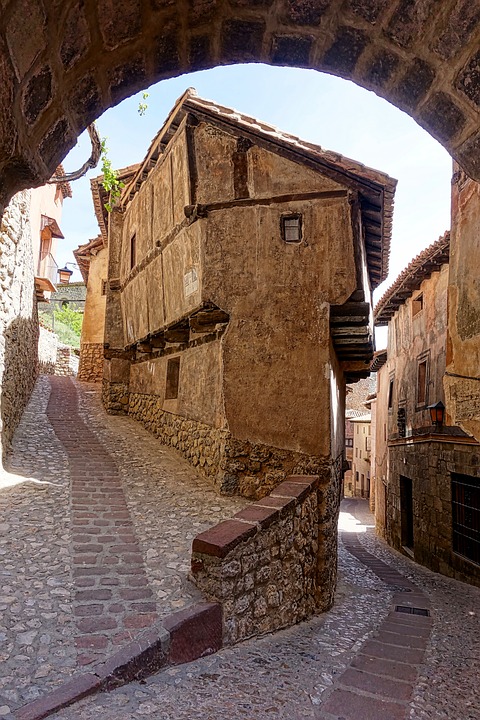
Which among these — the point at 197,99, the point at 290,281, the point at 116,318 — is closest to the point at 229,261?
the point at 290,281

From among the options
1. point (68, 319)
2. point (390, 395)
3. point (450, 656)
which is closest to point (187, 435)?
point (450, 656)

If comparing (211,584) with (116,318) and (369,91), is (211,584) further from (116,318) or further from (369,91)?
(116,318)

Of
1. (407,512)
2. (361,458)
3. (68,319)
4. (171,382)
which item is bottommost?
(361,458)

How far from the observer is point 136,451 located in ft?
31.2

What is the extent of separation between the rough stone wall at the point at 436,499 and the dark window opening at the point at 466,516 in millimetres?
125

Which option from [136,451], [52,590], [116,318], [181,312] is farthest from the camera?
[116,318]

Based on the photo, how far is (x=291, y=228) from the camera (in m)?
7.25

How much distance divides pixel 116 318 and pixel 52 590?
10.5 m

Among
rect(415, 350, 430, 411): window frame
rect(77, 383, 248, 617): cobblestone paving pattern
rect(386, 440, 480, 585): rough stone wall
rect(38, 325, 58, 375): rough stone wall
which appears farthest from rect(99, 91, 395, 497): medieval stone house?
rect(38, 325, 58, 375): rough stone wall

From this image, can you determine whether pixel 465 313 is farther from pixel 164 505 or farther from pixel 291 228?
pixel 164 505

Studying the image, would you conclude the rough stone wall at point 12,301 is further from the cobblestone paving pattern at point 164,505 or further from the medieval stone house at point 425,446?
the medieval stone house at point 425,446

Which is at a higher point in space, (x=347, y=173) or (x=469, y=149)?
(x=347, y=173)

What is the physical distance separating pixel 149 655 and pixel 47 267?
18.2 m

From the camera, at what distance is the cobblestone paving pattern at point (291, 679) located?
2.92 metres
